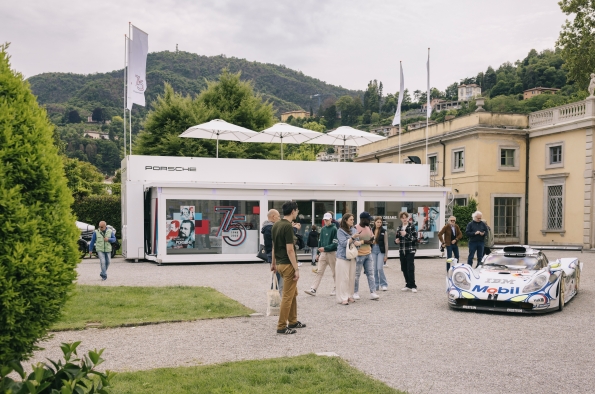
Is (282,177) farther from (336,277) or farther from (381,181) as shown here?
(336,277)

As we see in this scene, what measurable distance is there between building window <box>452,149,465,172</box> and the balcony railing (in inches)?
170

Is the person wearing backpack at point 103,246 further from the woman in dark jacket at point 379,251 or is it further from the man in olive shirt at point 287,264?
the man in olive shirt at point 287,264

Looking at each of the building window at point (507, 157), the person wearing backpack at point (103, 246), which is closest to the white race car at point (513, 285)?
the person wearing backpack at point (103, 246)

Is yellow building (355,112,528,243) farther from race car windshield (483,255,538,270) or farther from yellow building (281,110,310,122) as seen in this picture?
yellow building (281,110,310,122)

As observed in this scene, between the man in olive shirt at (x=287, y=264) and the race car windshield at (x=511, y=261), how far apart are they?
463 centimetres

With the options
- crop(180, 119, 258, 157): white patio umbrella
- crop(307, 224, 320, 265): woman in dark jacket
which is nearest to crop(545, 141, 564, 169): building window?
crop(180, 119, 258, 157): white patio umbrella

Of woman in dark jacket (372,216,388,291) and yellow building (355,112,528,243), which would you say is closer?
woman in dark jacket (372,216,388,291)

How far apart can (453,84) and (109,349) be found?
668ft

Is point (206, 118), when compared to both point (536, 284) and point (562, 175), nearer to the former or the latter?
point (562, 175)

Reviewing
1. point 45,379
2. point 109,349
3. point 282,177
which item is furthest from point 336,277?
point 282,177

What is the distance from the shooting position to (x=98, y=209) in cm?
2756

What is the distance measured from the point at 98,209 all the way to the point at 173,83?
86353mm

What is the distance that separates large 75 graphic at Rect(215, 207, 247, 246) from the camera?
20.0 m

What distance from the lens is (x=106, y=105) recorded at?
11294cm
